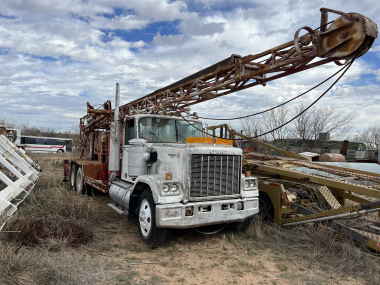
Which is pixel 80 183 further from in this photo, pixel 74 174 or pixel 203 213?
pixel 203 213

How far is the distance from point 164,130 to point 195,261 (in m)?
3.03

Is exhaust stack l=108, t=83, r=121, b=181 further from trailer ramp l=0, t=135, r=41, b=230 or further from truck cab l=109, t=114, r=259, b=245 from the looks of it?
trailer ramp l=0, t=135, r=41, b=230

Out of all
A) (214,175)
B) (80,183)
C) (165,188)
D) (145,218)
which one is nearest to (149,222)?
(145,218)

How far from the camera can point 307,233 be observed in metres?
5.23

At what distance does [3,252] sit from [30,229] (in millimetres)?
1043

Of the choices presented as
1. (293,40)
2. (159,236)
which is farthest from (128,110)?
(293,40)

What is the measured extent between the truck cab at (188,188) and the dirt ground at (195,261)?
1.36 ft

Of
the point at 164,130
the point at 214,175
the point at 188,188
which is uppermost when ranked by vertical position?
the point at 164,130

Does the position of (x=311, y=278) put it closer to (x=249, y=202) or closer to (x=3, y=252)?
(x=249, y=202)

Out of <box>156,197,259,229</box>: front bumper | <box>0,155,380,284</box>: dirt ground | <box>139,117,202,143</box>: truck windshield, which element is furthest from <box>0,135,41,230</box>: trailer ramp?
<box>139,117,202,143</box>: truck windshield

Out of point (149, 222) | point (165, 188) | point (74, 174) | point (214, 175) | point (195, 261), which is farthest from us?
point (74, 174)

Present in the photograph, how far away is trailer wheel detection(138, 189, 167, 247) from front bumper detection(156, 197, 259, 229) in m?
0.29

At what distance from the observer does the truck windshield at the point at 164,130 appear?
6.19 m

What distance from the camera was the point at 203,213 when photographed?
15.0 feet
